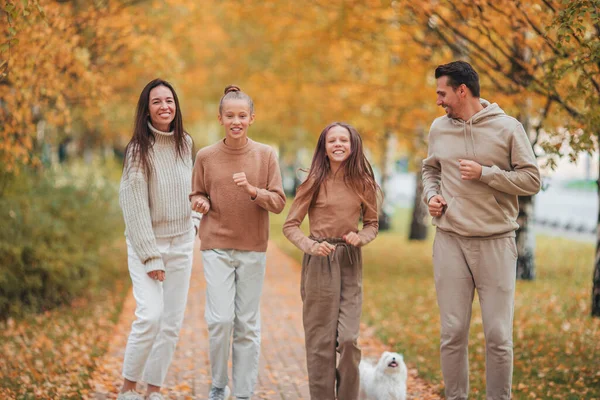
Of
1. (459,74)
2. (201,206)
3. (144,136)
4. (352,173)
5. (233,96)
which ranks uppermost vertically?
(459,74)

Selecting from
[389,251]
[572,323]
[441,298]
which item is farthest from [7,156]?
[389,251]

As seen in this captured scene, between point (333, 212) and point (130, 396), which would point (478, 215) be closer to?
point (333, 212)

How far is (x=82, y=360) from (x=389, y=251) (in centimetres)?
1261

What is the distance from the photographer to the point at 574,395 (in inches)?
242

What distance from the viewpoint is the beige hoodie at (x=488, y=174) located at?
4.55 m

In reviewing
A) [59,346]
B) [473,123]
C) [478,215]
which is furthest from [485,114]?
[59,346]

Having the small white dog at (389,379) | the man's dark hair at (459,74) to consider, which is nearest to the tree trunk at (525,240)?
the small white dog at (389,379)

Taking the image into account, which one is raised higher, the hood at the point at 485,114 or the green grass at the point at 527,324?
the hood at the point at 485,114

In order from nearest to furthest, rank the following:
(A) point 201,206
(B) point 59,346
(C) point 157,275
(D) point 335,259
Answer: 1. (D) point 335,259
2. (A) point 201,206
3. (C) point 157,275
4. (B) point 59,346

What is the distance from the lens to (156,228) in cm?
533

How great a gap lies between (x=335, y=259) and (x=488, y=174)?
108 cm

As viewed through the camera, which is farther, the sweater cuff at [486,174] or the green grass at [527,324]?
the green grass at [527,324]

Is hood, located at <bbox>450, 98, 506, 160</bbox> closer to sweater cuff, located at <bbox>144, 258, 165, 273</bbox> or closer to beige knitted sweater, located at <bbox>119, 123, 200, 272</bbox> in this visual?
beige knitted sweater, located at <bbox>119, 123, 200, 272</bbox>

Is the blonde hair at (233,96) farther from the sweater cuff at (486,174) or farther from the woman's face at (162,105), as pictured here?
the sweater cuff at (486,174)
